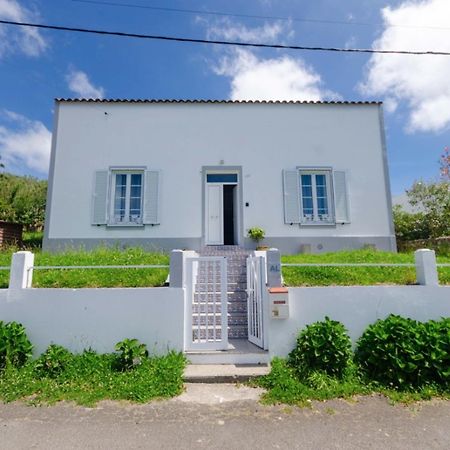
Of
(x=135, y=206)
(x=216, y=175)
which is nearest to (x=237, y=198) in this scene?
(x=216, y=175)

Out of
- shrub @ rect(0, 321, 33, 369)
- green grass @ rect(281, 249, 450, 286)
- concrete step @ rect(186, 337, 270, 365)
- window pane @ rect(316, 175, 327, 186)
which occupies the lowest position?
concrete step @ rect(186, 337, 270, 365)

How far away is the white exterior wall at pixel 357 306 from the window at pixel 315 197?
535 cm

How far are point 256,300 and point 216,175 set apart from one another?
6.07 m

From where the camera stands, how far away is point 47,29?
18.9 ft

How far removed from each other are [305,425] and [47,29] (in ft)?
25.5

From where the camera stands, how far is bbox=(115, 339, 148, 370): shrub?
442cm

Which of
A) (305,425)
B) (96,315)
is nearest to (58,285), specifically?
(96,315)

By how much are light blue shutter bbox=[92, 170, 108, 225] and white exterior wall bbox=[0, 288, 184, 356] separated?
5.21m

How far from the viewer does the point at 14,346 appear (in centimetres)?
443

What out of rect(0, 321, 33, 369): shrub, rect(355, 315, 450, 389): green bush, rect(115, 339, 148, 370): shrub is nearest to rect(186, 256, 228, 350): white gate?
rect(115, 339, 148, 370): shrub

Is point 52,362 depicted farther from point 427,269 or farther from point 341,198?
point 341,198

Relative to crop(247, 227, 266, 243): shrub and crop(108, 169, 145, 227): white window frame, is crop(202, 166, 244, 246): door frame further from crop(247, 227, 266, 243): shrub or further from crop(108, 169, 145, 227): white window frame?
crop(108, 169, 145, 227): white window frame

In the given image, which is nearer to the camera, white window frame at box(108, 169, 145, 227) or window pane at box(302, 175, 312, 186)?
white window frame at box(108, 169, 145, 227)

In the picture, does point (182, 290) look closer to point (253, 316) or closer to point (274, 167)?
point (253, 316)
